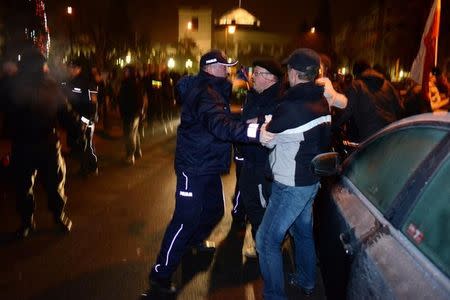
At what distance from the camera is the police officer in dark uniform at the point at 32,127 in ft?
15.7

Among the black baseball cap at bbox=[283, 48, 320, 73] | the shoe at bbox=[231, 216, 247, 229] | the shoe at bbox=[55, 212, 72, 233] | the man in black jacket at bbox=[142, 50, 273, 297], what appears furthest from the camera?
the shoe at bbox=[231, 216, 247, 229]

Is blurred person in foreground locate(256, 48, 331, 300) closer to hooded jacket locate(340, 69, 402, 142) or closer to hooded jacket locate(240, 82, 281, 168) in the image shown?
hooded jacket locate(240, 82, 281, 168)

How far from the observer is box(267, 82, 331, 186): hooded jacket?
3161mm

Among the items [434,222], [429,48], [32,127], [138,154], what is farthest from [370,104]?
[138,154]

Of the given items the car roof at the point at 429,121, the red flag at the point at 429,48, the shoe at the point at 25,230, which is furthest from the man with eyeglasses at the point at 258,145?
the red flag at the point at 429,48

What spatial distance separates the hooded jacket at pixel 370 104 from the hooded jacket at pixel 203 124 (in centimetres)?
270

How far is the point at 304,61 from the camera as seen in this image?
3.29 meters

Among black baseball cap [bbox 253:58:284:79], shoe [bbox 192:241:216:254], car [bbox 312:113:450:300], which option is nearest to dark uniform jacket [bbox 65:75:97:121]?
shoe [bbox 192:241:216:254]

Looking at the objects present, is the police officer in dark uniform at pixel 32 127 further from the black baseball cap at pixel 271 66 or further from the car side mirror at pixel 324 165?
the car side mirror at pixel 324 165

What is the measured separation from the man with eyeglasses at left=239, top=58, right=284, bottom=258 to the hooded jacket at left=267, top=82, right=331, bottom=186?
0.93 meters

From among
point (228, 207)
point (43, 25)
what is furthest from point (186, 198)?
point (43, 25)

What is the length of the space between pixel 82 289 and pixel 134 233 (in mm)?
1351

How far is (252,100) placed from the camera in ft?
15.1

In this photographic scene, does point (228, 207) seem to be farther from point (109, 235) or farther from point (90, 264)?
point (90, 264)
